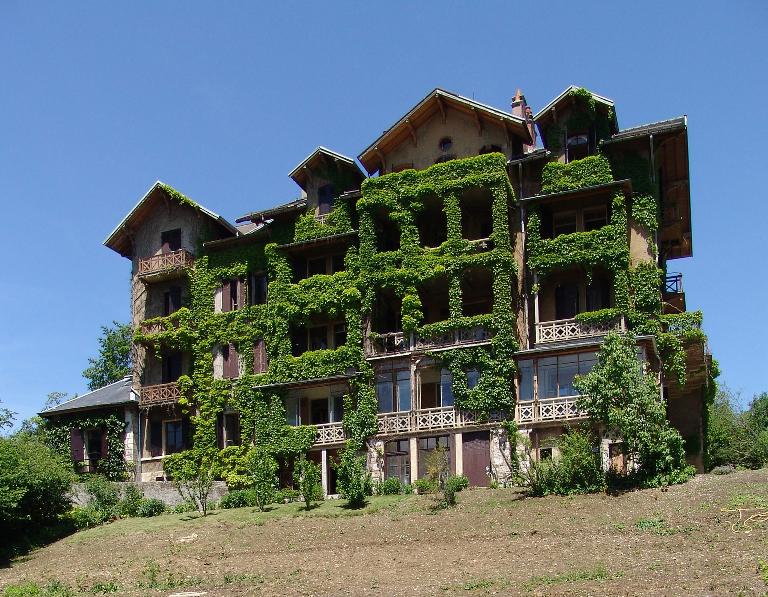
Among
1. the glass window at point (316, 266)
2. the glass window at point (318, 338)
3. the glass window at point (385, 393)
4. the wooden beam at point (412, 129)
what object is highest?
the wooden beam at point (412, 129)

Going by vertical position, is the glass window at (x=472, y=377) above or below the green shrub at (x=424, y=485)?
above

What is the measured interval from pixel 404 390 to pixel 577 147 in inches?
553

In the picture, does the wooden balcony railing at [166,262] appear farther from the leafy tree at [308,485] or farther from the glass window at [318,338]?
the leafy tree at [308,485]

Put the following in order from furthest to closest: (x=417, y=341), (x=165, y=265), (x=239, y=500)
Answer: (x=165, y=265) < (x=417, y=341) < (x=239, y=500)

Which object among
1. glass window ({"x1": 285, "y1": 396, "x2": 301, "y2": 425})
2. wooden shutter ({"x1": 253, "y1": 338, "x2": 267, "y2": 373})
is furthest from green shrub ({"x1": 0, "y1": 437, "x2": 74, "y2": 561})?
wooden shutter ({"x1": 253, "y1": 338, "x2": 267, "y2": 373})

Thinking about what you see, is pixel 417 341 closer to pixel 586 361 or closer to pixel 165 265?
pixel 586 361

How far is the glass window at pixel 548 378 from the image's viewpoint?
44438 mm

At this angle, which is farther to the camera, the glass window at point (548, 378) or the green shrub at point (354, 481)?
the glass window at point (548, 378)

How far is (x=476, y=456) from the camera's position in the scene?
44.5 metres

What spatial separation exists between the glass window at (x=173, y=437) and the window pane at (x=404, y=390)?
12.9 metres

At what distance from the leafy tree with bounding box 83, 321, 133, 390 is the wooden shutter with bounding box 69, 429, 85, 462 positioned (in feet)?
65.3

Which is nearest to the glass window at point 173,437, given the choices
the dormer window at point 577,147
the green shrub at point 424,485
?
the green shrub at point 424,485

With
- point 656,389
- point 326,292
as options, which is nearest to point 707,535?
point 656,389

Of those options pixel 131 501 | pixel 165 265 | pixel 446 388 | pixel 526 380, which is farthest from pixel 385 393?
pixel 165 265
